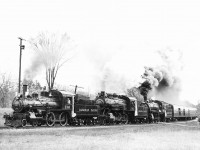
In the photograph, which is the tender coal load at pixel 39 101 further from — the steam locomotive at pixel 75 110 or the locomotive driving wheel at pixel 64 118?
the locomotive driving wheel at pixel 64 118

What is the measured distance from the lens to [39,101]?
23062 millimetres

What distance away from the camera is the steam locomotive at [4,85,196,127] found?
73.2ft

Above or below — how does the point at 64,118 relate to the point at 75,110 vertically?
below

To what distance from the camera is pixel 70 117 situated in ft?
83.2

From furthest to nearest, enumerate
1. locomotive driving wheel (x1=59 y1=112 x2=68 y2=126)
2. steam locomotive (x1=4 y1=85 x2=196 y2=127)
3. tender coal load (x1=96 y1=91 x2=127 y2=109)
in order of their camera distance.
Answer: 1. tender coal load (x1=96 y1=91 x2=127 y2=109)
2. locomotive driving wheel (x1=59 y1=112 x2=68 y2=126)
3. steam locomotive (x1=4 y1=85 x2=196 y2=127)

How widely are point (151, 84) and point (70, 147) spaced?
26607mm

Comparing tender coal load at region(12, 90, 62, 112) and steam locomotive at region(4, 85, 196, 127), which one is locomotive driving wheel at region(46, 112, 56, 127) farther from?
tender coal load at region(12, 90, 62, 112)

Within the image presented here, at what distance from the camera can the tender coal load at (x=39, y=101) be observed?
2212 centimetres

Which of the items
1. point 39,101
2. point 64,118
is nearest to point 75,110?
point 64,118

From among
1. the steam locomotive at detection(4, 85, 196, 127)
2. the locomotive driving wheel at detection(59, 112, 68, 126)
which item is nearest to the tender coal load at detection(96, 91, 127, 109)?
the steam locomotive at detection(4, 85, 196, 127)

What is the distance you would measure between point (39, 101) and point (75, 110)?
137 inches

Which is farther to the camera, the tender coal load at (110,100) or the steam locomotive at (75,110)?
the tender coal load at (110,100)

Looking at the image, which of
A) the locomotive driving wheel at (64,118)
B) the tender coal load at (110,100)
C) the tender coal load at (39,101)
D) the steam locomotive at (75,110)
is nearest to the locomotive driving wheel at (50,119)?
the steam locomotive at (75,110)

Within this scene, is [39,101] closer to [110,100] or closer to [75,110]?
[75,110]
